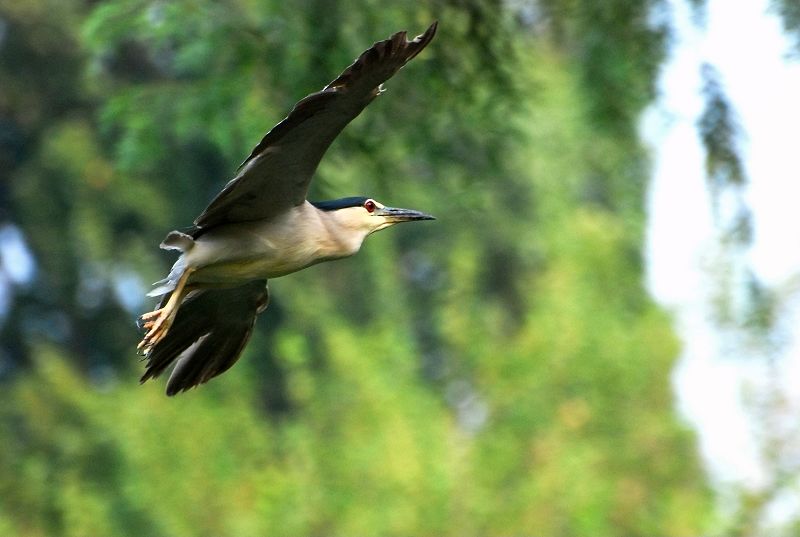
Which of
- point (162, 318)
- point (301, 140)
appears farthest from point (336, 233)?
point (162, 318)

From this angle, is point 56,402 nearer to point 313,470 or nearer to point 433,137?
point 313,470

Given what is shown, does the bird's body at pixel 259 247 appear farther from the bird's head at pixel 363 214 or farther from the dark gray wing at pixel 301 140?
the bird's head at pixel 363 214

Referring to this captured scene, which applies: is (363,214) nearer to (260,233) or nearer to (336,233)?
(336,233)

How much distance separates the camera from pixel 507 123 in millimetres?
8883

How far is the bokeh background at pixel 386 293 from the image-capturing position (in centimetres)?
806

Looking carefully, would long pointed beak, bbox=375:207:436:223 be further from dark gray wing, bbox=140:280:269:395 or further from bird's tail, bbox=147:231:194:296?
bird's tail, bbox=147:231:194:296

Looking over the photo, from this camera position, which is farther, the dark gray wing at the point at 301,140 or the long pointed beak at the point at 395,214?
the long pointed beak at the point at 395,214

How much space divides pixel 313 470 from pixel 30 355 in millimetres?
9797

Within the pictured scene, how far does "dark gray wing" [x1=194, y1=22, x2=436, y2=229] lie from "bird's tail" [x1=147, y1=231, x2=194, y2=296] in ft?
0.44

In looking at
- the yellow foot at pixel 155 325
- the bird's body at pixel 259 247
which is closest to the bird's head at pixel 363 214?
the bird's body at pixel 259 247

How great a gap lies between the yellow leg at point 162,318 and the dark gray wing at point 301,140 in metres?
0.26

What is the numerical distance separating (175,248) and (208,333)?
0.92 metres

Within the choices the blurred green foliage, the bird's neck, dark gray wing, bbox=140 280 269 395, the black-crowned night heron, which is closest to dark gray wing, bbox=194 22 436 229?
the black-crowned night heron

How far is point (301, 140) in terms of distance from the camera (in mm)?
5508
